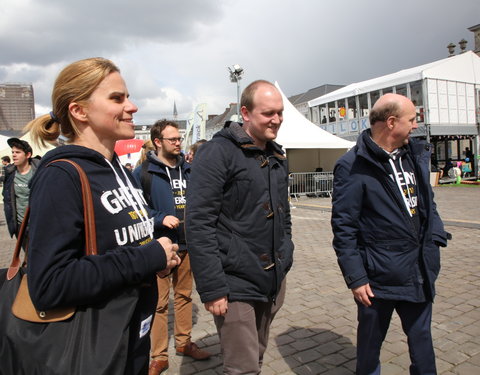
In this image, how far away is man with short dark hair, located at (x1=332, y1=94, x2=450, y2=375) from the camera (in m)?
2.25

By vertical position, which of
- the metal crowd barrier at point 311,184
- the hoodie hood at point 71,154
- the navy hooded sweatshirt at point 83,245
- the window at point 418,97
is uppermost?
the window at point 418,97

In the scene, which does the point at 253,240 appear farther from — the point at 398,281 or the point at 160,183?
the point at 160,183

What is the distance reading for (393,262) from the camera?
7.32 feet

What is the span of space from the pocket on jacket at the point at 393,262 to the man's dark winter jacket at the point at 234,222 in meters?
0.57

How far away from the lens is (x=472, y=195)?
1495 centimetres

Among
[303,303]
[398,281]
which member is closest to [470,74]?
[303,303]

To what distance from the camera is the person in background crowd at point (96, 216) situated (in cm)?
118

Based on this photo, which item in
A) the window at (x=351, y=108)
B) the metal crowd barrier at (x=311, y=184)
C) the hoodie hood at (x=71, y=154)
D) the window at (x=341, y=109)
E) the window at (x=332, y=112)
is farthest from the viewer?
the window at (x=332, y=112)

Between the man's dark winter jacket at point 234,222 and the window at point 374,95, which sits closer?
the man's dark winter jacket at point 234,222

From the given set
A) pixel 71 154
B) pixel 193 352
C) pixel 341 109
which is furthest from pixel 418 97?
pixel 71 154

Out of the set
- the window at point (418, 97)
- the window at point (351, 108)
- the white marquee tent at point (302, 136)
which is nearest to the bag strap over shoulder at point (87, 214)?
the white marquee tent at point (302, 136)

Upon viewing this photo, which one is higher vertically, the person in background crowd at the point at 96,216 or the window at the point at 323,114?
the window at the point at 323,114

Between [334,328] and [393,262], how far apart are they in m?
1.76

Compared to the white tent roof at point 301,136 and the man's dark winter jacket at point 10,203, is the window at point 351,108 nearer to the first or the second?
the white tent roof at point 301,136
